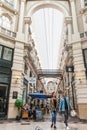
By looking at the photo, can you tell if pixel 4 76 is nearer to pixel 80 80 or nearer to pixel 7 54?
pixel 7 54

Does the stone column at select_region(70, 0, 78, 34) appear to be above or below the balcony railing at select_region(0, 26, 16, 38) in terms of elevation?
above

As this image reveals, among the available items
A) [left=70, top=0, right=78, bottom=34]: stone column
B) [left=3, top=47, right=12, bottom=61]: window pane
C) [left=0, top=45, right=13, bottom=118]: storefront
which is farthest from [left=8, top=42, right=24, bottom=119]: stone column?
[left=70, top=0, right=78, bottom=34]: stone column

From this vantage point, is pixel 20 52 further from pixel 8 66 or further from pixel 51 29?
pixel 51 29

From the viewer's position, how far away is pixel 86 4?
15211 mm

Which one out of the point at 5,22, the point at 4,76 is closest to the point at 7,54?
the point at 4,76

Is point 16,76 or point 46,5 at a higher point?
point 46,5

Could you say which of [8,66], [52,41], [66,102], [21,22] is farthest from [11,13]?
[52,41]

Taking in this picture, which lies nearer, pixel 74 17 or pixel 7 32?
pixel 7 32

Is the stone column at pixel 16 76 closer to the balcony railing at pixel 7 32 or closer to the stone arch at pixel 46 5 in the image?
the balcony railing at pixel 7 32

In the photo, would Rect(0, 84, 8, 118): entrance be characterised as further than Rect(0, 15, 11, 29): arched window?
No

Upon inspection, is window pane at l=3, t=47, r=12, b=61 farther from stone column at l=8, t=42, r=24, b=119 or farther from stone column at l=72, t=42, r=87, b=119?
stone column at l=72, t=42, r=87, b=119

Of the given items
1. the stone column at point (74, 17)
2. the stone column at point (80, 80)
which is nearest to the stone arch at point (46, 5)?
the stone column at point (74, 17)

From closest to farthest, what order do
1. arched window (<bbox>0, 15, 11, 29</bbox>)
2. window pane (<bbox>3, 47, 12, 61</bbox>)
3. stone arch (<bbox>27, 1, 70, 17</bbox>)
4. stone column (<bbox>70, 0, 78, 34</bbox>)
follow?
window pane (<bbox>3, 47, 12, 61</bbox>)
arched window (<bbox>0, 15, 11, 29</bbox>)
stone column (<bbox>70, 0, 78, 34</bbox>)
stone arch (<bbox>27, 1, 70, 17</bbox>)

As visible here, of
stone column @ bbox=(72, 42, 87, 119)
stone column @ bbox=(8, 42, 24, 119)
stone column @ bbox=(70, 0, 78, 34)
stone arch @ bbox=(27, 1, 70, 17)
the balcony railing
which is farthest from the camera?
stone arch @ bbox=(27, 1, 70, 17)
